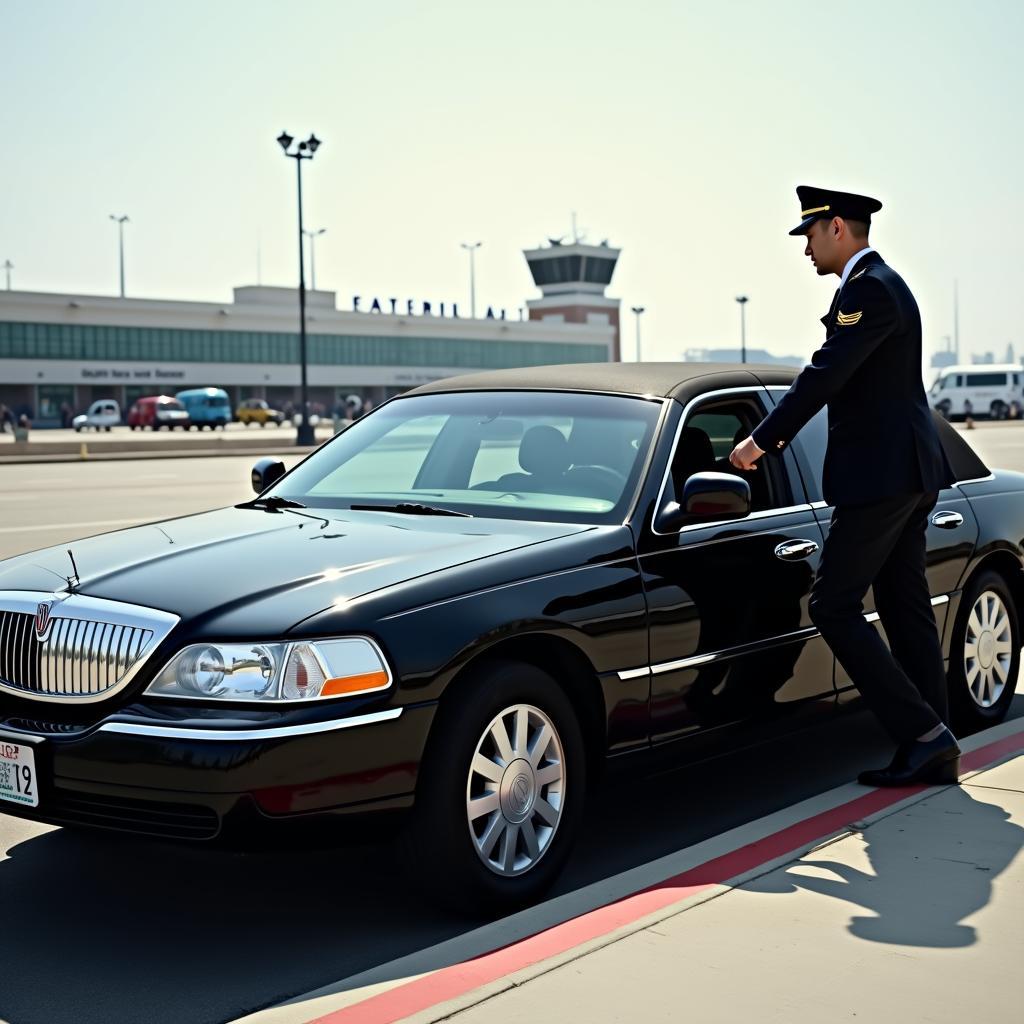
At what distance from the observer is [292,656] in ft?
13.1

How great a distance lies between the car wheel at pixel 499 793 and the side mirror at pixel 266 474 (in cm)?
220

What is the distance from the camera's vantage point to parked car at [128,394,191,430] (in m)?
73.9

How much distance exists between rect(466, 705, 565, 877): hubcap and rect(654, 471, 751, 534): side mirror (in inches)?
36.6

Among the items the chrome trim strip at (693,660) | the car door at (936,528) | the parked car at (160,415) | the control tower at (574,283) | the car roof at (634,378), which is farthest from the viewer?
the control tower at (574,283)

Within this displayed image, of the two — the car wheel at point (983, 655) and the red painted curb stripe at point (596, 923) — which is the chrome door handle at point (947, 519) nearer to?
the car wheel at point (983, 655)

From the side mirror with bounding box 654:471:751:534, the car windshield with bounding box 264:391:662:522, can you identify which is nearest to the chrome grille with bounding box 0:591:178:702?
the car windshield with bounding box 264:391:662:522

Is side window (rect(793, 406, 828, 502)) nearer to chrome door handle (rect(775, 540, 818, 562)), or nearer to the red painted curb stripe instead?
chrome door handle (rect(775, 540, 818, 562))

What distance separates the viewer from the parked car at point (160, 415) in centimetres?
7394

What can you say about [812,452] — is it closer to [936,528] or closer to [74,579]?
[936,528]

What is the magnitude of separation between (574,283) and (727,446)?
13770 centimetres

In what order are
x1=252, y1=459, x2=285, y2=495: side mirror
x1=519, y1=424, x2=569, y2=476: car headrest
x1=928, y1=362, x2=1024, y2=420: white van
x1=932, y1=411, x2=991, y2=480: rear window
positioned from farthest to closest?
x1=928, y1=362, x2=1024, y2=420: white van
x1=932, y1=411, x2=991, y2=480: rear window
x1=252, y1=459, x2=285, y2=495: side mirror
x1=519, y1=424, x2=569, y2=476: car headrest

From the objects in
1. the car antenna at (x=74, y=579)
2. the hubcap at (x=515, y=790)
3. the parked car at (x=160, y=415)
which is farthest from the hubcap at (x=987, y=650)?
the parked car at (x=160, y=415)

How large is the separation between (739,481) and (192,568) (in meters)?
1.81

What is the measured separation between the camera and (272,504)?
5.63m
